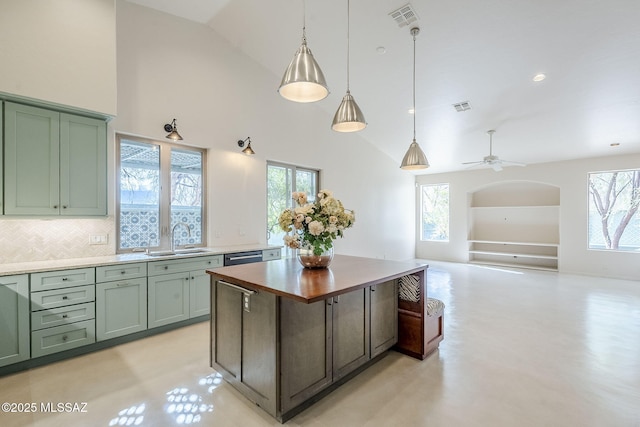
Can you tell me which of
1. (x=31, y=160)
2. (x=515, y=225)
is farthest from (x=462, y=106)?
(x=31, y=160)

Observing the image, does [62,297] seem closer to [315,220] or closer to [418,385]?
[315,220]

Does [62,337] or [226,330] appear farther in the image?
[62,337]

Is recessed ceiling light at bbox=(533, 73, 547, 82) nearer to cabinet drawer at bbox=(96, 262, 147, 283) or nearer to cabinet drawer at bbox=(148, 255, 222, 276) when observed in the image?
cabinet drawer at bbox=(148, 255, 222, 276)

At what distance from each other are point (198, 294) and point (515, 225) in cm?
839

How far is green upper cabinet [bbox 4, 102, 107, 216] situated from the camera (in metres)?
2.67

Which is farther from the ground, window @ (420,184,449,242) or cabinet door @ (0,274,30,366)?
window @ (420,184,449,242)

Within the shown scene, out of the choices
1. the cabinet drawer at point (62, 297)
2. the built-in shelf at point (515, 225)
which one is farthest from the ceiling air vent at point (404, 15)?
the built-in shelf at point (515, 225)

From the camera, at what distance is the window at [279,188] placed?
5.34 metres

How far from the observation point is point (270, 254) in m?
4.52

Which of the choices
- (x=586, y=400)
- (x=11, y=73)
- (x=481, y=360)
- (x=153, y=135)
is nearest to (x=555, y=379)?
(x=586, y=400)

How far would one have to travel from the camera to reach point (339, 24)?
12.6ft

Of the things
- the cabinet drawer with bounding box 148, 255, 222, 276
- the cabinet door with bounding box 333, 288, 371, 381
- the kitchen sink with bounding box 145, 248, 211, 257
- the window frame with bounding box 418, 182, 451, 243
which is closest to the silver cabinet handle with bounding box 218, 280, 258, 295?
the cabinet door with bounding box 333, 288, 371, 381

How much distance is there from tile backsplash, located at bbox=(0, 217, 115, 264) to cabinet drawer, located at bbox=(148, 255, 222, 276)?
2.20 ft

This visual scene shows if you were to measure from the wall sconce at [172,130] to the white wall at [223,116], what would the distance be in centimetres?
8
